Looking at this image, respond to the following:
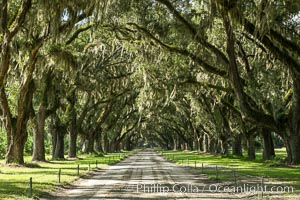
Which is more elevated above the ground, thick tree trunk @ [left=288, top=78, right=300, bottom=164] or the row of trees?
the row of trees

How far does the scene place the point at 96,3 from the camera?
14281 mm

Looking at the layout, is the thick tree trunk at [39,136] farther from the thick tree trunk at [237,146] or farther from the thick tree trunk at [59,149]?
the thick tree trunk at [237,146]

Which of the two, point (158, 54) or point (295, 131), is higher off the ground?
point (158, 54)

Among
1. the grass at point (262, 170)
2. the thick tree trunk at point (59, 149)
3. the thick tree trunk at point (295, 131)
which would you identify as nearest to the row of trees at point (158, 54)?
the thick tree trunk at point (295, 131)

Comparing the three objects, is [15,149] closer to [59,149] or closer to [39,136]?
[39,136]

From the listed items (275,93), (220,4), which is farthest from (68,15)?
(275,93)

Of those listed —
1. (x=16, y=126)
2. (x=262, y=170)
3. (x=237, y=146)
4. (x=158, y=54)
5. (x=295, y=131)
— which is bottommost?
(x=262, y=170)

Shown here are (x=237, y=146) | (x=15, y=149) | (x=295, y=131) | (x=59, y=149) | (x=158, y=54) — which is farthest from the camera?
(x=237, y=146)

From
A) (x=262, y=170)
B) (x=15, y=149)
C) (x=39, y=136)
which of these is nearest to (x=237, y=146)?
(x=39, y=136)

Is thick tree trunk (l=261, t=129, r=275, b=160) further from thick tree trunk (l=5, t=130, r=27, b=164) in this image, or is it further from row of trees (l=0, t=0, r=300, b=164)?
thick tree trunk (l=5, t=130, r=27, b=164)

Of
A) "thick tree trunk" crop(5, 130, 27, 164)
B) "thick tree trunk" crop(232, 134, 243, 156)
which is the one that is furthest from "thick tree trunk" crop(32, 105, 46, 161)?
"thick tree trunk" crop(232, 134, 243, 156)

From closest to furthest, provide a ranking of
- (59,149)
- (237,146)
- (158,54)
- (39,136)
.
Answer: (158,54), (39,136), (59,149), (237,146)

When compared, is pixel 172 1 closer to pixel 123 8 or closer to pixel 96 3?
pixel 123 8

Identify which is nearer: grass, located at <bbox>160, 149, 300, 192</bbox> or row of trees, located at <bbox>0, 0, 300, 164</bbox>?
row of trees, located at <bbox>0, 0, 300, 164</bbox>
